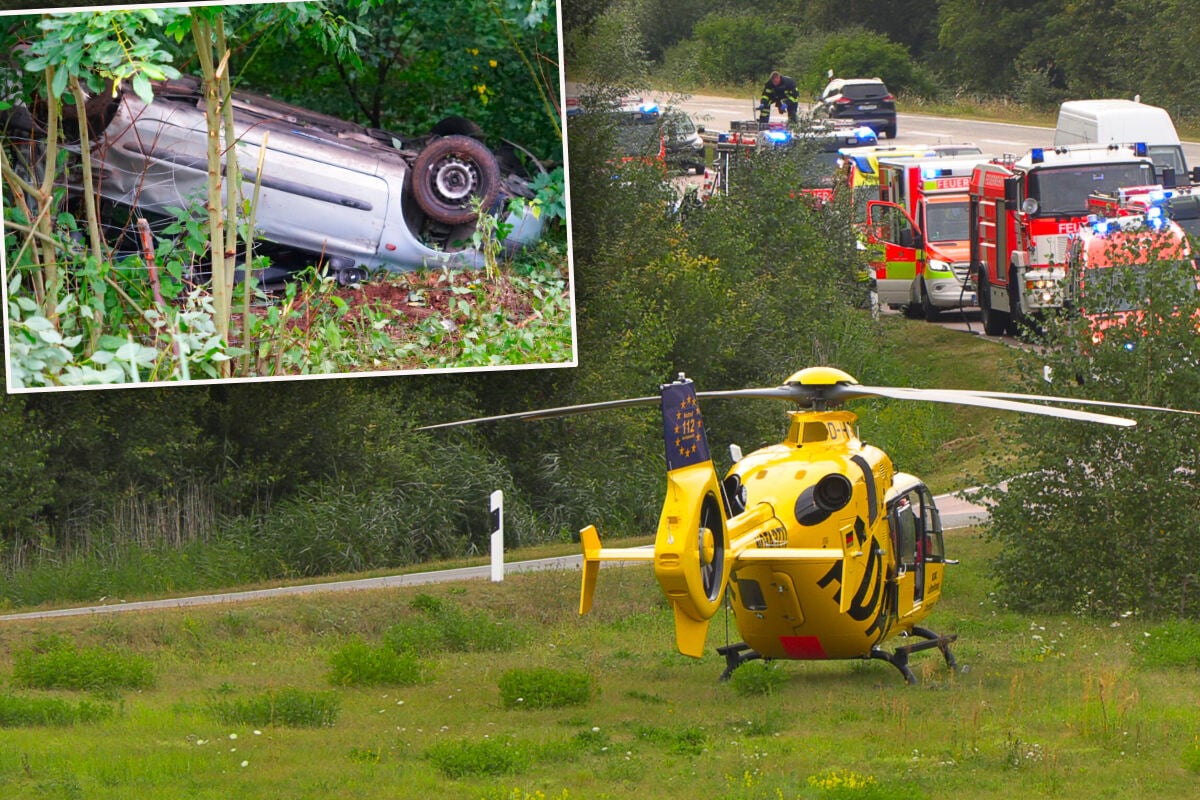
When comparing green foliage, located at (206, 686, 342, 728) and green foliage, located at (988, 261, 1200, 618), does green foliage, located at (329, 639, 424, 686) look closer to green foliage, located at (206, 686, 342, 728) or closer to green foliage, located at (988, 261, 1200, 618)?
green foliage, located at (206, 686, 342, 728)

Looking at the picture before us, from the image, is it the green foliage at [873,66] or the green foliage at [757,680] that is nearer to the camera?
the green foliage at [757,680]

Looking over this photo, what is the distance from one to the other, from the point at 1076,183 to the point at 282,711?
19.7 meters

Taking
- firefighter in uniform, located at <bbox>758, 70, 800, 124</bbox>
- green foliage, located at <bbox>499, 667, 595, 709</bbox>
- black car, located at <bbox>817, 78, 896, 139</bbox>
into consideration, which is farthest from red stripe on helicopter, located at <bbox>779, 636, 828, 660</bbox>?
black car, located at <bbox>817, 78, 896, 139</bbox>

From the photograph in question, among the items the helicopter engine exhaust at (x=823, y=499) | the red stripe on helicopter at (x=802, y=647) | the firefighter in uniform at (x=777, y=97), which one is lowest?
the red stripe on helicopter at (x=802, y=647)

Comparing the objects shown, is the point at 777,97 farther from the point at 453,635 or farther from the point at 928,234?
the point at 453,635

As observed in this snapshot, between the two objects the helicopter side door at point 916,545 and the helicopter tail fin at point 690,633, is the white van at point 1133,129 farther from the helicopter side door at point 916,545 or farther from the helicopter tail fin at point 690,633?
the helicopter tail fin at point 690,633

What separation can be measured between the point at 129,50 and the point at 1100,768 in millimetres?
13537

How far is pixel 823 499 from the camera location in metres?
13.6

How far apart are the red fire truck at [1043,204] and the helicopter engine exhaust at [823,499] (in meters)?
15.6

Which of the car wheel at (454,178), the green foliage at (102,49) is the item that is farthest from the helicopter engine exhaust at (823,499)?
the green foliage at (102,49)

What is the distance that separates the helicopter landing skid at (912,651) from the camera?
47.8 feet

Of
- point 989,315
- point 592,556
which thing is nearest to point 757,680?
point 592,556

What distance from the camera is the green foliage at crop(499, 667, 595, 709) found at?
14.5 m

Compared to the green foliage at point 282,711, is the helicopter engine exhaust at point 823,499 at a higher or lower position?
higher
